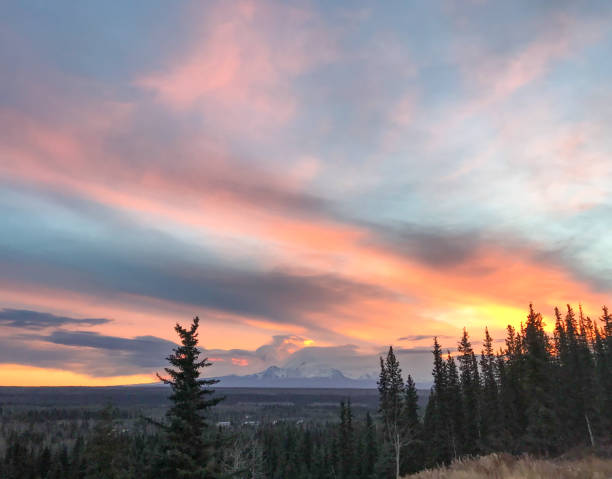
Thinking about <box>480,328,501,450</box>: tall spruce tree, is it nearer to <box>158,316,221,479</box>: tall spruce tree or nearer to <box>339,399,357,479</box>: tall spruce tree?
<box>339,399,357,479</box>: tall spruce tree

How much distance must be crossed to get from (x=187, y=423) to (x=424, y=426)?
6861 centimetres

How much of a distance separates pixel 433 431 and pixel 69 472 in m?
Result: 74.6

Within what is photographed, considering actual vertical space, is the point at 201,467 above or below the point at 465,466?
below

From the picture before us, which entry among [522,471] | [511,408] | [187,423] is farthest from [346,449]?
[522,471]

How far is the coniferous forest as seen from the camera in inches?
981

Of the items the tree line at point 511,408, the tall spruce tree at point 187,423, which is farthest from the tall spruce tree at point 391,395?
the tall spruce tree at point 187,423

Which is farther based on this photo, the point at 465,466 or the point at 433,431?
the point at 433,431

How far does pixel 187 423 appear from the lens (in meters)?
24.1

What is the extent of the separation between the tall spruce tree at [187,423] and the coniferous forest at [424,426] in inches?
2.2

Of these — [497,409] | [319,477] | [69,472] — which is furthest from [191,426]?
[69,472]

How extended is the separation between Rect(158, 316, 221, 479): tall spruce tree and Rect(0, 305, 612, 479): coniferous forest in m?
0.06

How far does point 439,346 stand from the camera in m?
79.2

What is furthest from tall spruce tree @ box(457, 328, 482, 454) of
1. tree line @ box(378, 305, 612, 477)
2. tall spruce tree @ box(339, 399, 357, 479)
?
tall spruce tree @ box(339, 399, 357, 479)

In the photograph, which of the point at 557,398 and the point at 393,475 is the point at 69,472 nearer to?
the point at 393,475
